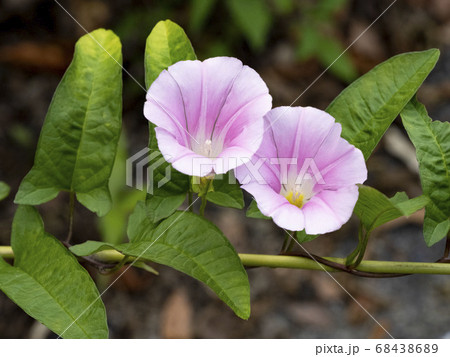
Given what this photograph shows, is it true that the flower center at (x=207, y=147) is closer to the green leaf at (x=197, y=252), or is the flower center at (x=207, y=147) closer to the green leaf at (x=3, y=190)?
the green leaf at (x=197, y=252)

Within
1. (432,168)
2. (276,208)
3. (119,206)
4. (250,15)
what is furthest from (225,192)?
(250,15)

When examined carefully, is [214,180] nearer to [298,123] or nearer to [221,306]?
[298,123]

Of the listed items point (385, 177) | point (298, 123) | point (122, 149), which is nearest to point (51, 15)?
point (122, 149)

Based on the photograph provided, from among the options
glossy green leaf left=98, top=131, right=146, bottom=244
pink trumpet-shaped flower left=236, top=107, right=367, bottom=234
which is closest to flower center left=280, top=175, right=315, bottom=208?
pink trumpet-shaped flower left=236, top=107, right=367, bottom=234

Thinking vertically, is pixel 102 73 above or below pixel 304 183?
above

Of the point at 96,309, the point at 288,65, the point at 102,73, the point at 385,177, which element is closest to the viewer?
the point at 96,309

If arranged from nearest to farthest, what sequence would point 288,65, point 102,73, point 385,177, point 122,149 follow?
1. point 102,73
2. point 122,149
3. point 385,177
4. point 288,65

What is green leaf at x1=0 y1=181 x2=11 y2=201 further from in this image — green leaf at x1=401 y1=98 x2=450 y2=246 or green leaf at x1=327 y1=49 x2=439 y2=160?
green leaf at x1=401 y1=98 x2=450 y2=246

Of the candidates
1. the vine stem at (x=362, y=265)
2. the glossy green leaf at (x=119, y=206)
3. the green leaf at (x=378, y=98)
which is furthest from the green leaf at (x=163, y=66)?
the glossy green leaf at (x=119, y=206)
